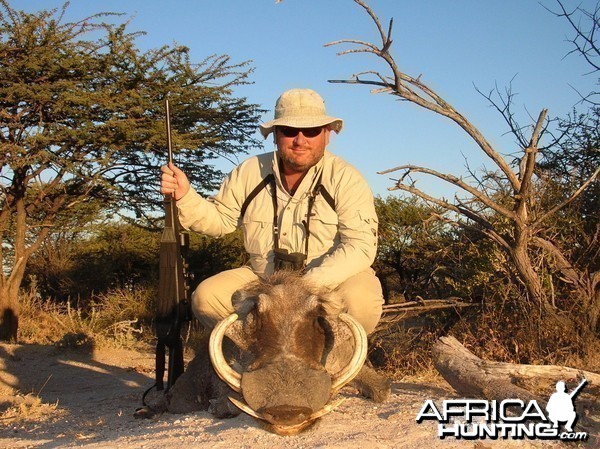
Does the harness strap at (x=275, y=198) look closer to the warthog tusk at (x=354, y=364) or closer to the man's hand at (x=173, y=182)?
the man's hand at (x=173, y=182)

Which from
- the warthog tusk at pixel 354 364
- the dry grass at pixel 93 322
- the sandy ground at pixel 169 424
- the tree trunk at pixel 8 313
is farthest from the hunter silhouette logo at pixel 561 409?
the tree trunk at pixel 8 313

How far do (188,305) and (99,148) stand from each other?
293 inches

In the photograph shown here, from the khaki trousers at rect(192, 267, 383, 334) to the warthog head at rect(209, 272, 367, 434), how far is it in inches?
23.2

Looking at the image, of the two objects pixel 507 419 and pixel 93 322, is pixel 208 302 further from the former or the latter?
pixel 93 322

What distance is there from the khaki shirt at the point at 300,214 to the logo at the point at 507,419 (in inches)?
42.3

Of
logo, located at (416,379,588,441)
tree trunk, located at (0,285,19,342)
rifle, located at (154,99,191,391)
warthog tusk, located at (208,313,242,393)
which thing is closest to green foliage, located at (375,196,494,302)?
rifle, located at (154,99,191,391)

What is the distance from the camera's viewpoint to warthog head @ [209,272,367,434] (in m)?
3.02

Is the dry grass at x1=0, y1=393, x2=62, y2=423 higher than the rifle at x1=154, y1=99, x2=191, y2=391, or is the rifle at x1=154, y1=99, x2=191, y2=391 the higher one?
the rifle at x1=154, y1=99, x2=191, y2=391

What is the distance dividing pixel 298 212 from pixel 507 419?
1874 millimetres

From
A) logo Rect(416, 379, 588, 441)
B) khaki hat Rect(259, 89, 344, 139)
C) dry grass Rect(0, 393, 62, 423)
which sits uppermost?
khaki hat Rect(259, 89, 344, 139)

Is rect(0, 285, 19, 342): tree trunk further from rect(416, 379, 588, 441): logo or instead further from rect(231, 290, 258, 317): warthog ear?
rect(416, 379, 588, 441): logo

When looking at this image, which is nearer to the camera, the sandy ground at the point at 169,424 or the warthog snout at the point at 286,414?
the warthog snout at the point at 286,414

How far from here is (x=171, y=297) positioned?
15.4 ft

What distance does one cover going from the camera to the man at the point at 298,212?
448 centimetres
